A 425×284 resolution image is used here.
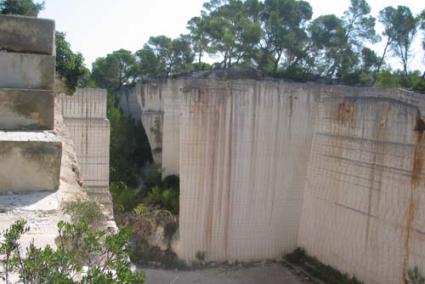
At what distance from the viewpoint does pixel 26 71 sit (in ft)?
8.36

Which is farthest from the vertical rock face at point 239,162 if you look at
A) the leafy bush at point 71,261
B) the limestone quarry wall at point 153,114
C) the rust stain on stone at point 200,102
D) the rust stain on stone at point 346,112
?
the leafy bush at point 71,261

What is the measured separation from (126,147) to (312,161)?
23.4 feet

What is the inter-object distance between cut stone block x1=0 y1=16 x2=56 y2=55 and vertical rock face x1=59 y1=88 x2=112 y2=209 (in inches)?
258

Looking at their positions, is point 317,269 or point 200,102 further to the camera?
point 200,102

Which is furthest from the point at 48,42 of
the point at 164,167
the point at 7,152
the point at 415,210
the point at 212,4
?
the point at 212,4

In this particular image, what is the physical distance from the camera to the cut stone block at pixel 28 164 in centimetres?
207

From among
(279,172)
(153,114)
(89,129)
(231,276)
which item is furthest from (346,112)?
(153,114)

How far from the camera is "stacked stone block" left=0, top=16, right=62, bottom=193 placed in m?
Answer: 2.09

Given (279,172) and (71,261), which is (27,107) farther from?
(279,172)

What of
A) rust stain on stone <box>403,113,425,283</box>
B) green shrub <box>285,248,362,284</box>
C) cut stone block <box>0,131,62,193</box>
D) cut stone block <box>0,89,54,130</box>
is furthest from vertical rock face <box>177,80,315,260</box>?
cut stone block <box>0,131,62,193</box>

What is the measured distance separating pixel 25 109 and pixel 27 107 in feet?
0.04

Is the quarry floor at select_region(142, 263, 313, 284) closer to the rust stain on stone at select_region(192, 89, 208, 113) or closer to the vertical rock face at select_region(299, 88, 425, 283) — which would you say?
the vertical rock face at select_region(299, 88, 425, 283)

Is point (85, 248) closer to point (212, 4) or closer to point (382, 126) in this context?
point (382, 126)

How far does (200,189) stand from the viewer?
805 centimetres
